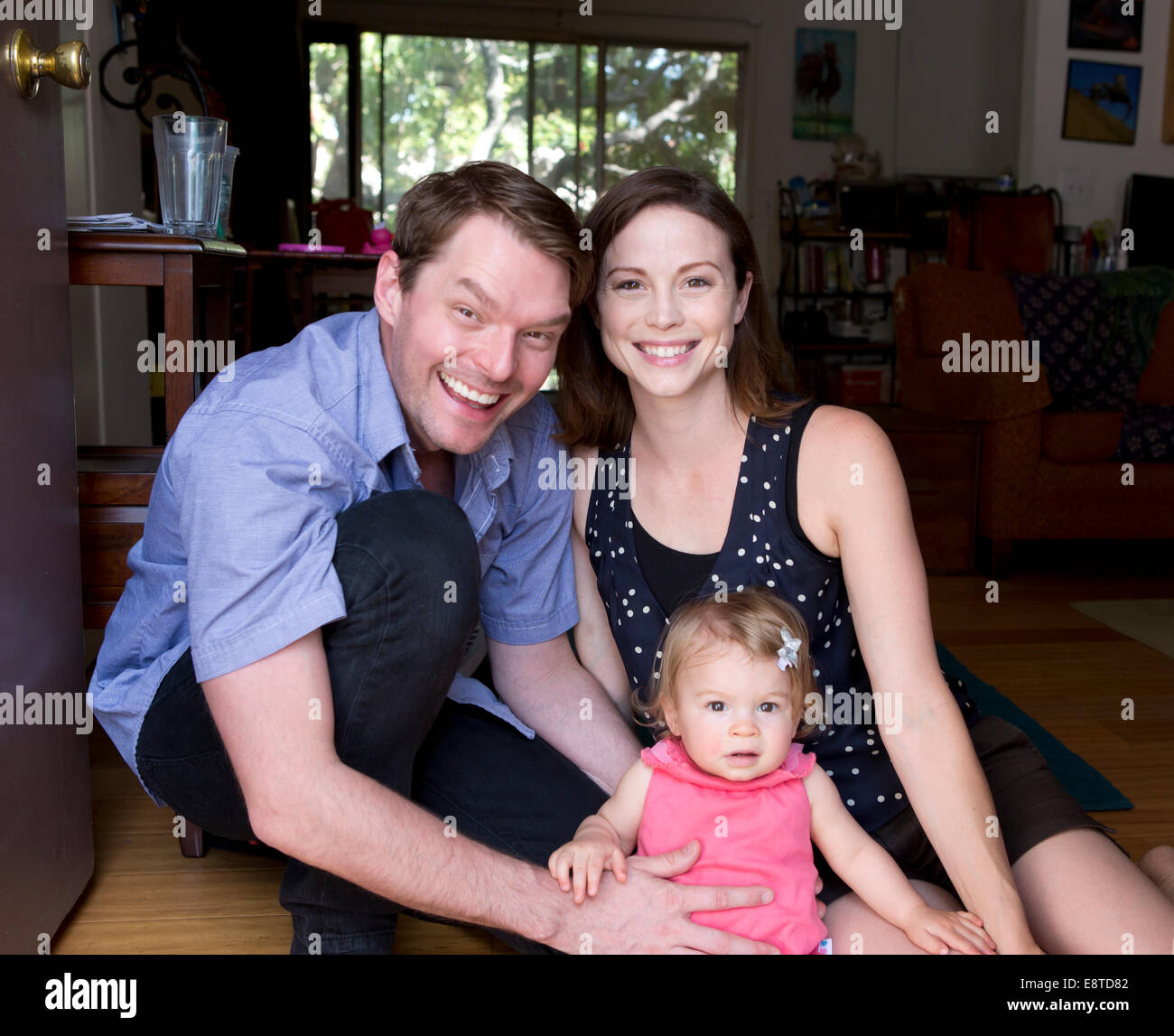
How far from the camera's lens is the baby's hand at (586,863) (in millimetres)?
1219

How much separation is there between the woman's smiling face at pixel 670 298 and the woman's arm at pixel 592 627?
23cm

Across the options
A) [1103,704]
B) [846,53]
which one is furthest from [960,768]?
[846,53]

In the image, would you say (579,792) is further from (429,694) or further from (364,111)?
(364,111)

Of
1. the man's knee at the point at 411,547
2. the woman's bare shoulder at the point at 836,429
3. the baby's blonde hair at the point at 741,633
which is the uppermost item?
the woman's bare shoulder at the point at 836,429

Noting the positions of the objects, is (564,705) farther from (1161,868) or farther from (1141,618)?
(1141,618)

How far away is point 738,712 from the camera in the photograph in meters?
1.27

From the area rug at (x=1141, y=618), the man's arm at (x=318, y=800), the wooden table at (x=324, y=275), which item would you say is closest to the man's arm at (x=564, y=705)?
the man's arm at (x=318, y=800)

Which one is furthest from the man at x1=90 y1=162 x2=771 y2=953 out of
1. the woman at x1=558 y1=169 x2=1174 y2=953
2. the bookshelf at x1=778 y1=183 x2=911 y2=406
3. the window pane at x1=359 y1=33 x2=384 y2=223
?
the window pane at x1=359 y1=33 x2=384 y2=223

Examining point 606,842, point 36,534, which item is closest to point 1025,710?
point 606,842

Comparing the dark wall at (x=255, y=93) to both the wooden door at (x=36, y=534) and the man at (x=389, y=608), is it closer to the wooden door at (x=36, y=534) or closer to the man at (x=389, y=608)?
the wooden door at (x=36, y=534)

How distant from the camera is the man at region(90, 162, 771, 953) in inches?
43.5

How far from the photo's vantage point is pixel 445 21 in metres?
7.63
